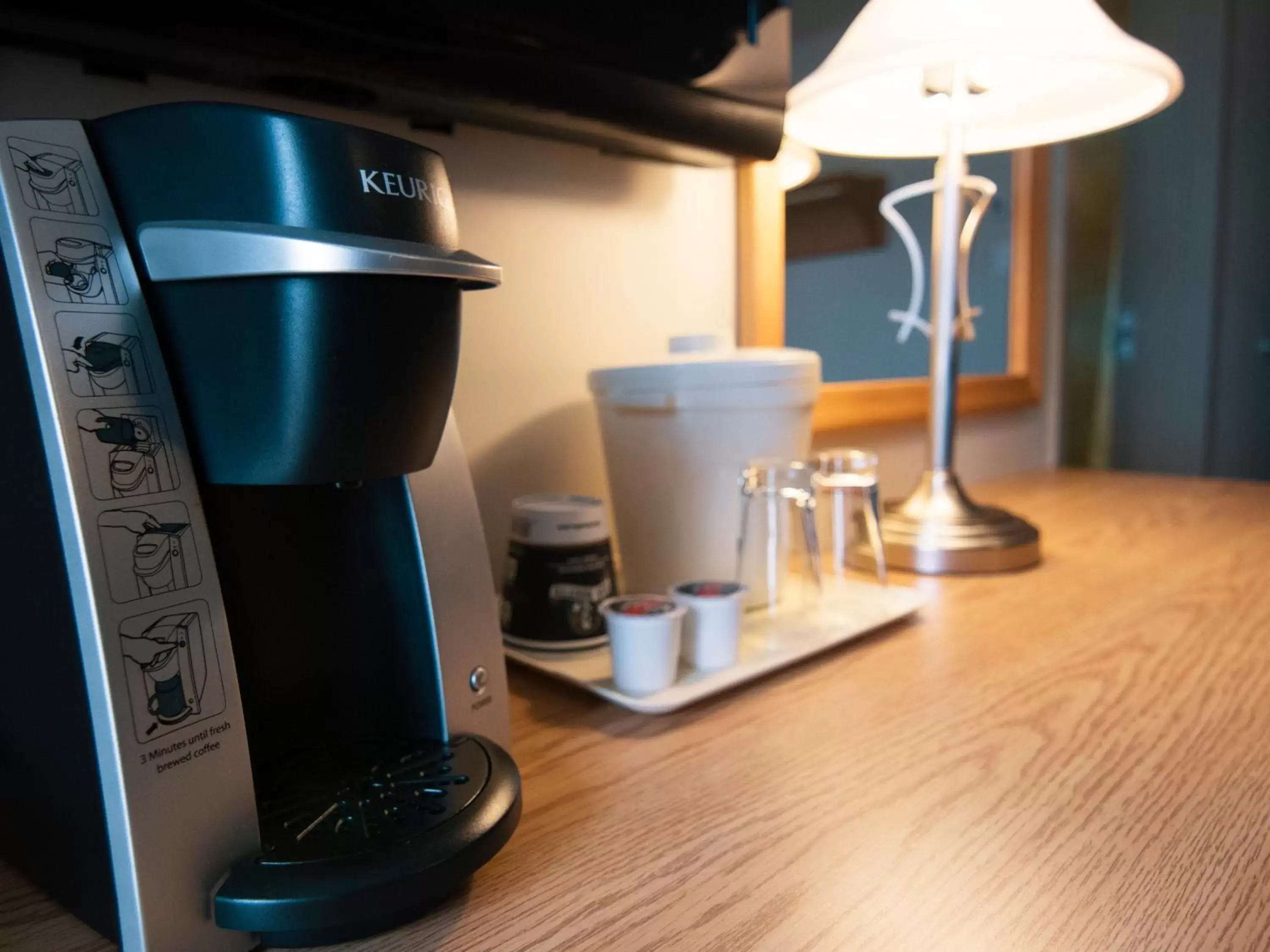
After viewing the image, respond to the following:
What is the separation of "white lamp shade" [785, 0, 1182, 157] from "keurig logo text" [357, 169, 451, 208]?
1.84ft

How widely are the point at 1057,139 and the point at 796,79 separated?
1.19 feet

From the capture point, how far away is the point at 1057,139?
3.20 ft

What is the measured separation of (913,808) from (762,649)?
8.4 inches

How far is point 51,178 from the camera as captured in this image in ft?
1.08

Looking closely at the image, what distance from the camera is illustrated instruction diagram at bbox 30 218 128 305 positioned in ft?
1.05

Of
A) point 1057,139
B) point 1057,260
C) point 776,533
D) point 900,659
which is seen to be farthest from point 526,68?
point 1057,260

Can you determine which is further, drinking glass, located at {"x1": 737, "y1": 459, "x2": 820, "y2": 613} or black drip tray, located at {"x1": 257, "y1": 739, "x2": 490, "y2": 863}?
drinking glass, located at {"x1": 737, "y1": 459, "x2": 820, "y2": 613}

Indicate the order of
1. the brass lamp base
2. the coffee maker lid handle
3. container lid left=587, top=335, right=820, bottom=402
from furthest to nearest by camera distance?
the brass lamp base, container lid left=587, top=335, right=820, bottom=402, the coffee maker lid handle

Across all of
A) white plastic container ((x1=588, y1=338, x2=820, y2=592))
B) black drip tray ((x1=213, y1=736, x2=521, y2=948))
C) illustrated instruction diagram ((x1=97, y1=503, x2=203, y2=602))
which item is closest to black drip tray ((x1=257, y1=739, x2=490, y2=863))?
black drip tray ((x1=213, y1=736, x2=521, y2=948))

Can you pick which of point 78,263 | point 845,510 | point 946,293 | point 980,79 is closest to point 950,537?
point 845,510


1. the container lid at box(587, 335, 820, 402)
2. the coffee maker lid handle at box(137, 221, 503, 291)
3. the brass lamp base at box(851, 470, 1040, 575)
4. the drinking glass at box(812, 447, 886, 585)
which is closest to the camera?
the coffee maker lid handle at box(137, 221, 503, 291)

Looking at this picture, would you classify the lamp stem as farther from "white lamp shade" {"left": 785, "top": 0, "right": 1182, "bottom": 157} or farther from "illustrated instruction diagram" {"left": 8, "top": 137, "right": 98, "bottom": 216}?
"illustrated instruction diagram" {"left": 8, "top": 137, "right": 98, "bottom": 216}

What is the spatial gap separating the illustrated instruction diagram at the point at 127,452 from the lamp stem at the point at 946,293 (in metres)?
0.81

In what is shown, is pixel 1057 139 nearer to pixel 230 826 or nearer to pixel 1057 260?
pixel 1057 260
